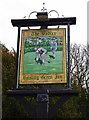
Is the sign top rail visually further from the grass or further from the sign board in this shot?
the grass

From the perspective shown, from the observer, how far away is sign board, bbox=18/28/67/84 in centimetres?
1580

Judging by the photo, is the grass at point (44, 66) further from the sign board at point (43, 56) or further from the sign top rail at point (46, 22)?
the sign top rail at point (46, 22)

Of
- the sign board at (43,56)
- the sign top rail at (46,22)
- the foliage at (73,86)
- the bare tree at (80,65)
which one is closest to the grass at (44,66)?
the sign board at (43,56)

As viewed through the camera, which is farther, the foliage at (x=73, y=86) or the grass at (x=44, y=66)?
the foliage at (x=73, y=86)

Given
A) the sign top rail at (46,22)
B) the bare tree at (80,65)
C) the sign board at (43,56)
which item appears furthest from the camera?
the bare tree at (80,65)

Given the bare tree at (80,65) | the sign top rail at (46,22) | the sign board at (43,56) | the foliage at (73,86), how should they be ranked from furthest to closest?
the bare tree at (80,65) → the foliage at (73,86) → the sign top rail at (46,22) → the sign board at (43,56)

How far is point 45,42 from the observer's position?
16.2m

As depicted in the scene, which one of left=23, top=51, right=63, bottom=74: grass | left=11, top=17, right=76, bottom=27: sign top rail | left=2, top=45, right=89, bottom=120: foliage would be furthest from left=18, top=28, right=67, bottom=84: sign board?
left=2, top=45, right=89, bottom=120: foliage

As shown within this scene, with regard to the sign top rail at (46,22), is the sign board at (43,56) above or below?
below

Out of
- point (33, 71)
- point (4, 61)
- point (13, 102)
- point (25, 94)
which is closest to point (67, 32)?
point (33, 71)

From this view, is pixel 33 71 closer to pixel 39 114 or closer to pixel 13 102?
pixel 39 114

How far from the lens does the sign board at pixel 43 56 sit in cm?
1580

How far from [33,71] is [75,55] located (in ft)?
80.3

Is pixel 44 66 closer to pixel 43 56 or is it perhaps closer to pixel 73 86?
pixel 43 56
